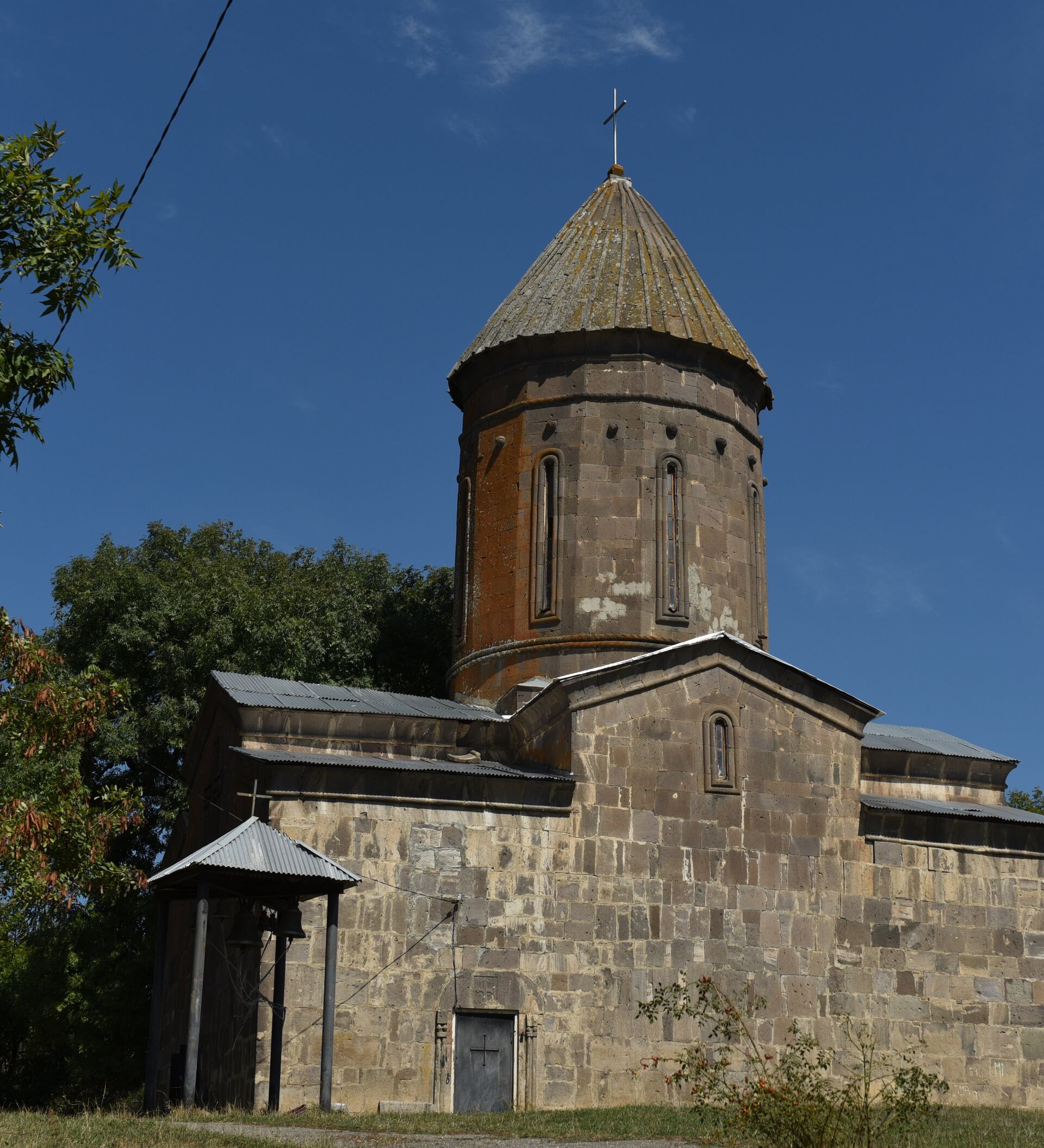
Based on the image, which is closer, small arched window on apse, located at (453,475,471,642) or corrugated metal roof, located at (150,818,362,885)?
corrugated metal roof, located at (150,818,362,885)

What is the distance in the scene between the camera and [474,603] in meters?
17.5

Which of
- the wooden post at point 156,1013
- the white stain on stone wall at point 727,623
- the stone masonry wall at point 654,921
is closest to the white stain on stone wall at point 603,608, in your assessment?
the white stain on stone wall at point 727,623

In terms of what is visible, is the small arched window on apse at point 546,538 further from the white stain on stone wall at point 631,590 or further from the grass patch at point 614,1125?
the grass patch at point 614,1125

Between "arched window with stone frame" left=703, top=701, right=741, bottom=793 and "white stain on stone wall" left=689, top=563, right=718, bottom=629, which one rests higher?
"white stain on stone wall" left=689, top=563, right=718, bottom=629

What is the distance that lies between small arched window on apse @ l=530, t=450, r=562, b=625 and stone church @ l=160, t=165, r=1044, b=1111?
0.11ft

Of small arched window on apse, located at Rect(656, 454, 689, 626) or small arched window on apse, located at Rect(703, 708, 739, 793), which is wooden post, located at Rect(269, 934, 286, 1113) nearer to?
small arched window on apse, located at Rect(703, 708, 739, 793)

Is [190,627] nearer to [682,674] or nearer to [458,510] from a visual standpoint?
[458,510]

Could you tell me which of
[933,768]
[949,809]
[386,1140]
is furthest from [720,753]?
[386,1140]

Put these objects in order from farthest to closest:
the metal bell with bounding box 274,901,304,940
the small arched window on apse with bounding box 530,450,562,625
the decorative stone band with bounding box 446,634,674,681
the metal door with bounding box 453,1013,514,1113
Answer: the small arched window on apse with bounding box 530,450,562,625 < the decorative stone band with bounding box 446,634,674,681 < the metal door with bounding box 453,1013,514,1113 < the metal bell with bounding box 274,901,304,940

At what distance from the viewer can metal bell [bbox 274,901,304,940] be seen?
12227 mm

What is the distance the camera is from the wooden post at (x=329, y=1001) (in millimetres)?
11578

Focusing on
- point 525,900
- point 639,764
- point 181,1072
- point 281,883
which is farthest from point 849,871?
point 181,1072

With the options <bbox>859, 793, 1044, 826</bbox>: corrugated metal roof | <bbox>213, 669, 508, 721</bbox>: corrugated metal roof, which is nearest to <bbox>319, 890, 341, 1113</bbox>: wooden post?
<bbox>213, 669, 508, 721</bbox>: corrugated metal roof

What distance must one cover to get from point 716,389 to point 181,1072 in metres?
10.2
